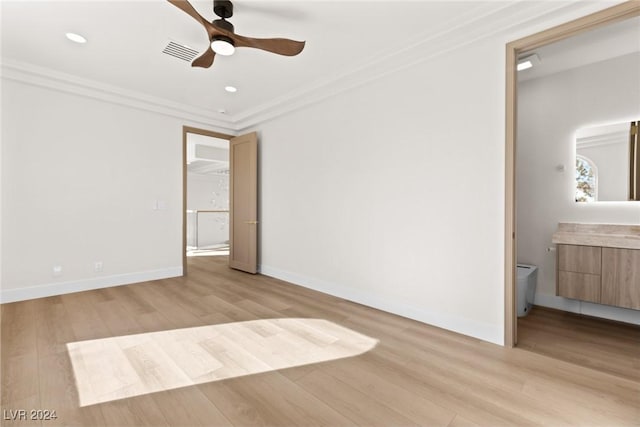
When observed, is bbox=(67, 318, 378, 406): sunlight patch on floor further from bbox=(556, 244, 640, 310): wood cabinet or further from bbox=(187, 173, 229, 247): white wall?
bbox=(187, 173, 229, 247): white wall

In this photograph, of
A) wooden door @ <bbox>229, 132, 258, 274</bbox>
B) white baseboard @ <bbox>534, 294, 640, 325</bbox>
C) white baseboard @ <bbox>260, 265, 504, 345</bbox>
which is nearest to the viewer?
white baseboard @ <bbox>260, 265, 504, 345</bbox>

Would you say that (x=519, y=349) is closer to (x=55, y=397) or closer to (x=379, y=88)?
(x=379, y=88)

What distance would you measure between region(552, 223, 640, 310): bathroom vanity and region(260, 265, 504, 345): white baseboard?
1.20 metres

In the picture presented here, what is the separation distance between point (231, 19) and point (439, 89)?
2.00m

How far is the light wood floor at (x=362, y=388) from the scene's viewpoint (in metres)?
1.53

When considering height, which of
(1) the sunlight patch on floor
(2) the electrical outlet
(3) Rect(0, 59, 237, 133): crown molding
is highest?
(3) Rect(0, 59, 237, 133): crown molding

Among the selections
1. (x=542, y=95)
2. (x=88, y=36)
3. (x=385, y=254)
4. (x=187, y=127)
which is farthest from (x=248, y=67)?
(x=542, y=95)

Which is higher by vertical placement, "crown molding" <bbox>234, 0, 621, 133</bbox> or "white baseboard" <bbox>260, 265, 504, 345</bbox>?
"crown molding" <bbox>234, 0, 621, 133</bbox>

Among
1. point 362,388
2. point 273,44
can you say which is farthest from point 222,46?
point 362,388

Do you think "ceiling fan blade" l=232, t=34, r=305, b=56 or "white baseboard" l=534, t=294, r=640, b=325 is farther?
"white baseboard" l=534, t=294, r=640, b=325

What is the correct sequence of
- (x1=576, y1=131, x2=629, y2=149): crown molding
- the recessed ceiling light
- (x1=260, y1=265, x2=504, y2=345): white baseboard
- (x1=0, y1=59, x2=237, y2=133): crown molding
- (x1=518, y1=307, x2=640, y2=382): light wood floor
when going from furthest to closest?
(x1=0, y1=59, x2=237, y2=133): crown molding
(x1=576, y1=131, x2=629, y2=149): crown molding
the recessed ceiling light
(x1=260, y1=265, x2=504, y2=345): white baseboard
(x1=518, y1=307, x2=640, y2=382): light wood floor

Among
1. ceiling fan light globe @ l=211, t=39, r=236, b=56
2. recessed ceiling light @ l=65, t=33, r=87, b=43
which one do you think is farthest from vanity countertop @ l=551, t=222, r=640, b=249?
recessed ceiling light @ l=65, t=33, r=87, b=43

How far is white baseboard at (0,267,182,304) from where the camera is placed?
10.9 feet

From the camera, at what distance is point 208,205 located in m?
11.5
